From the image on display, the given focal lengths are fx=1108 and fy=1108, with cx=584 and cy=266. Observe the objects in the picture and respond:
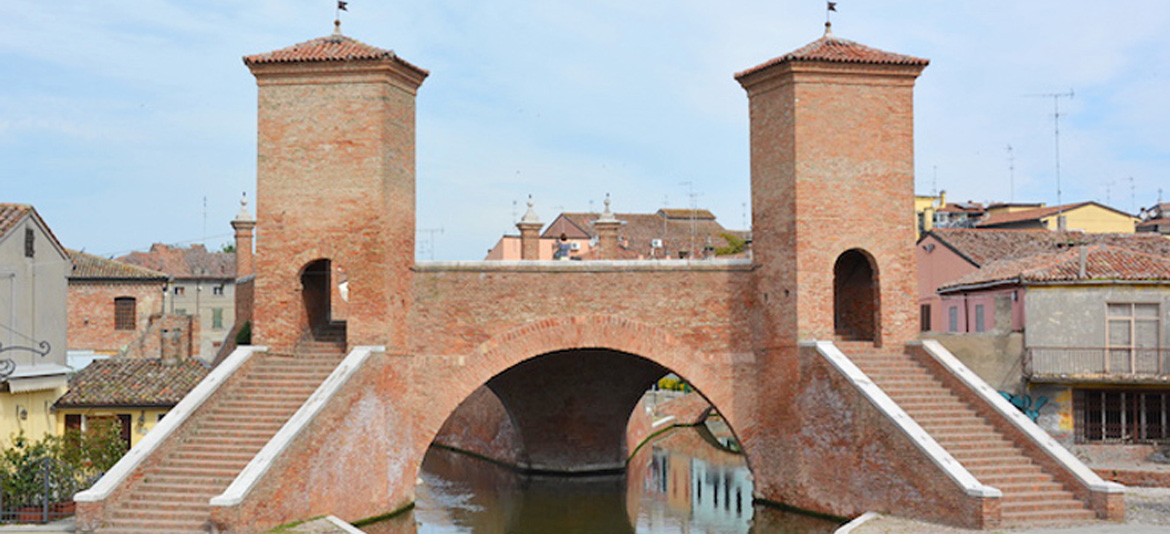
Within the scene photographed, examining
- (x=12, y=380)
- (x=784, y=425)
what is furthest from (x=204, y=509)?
(x=784, y=425)

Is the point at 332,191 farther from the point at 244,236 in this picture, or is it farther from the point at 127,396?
the point at 244,236

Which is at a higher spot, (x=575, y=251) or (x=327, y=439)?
(x=575, y=251)

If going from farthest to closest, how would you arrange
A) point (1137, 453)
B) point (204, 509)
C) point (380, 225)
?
1. point (1137, 453)
2. point (380, 225)
3. point (204, 509)

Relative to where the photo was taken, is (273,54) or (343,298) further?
(343,298)

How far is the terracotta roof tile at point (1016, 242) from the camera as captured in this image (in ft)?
100.0

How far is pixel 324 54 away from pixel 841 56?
369 inches

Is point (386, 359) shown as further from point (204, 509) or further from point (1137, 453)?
point (1137, 453)

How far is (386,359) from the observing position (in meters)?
20.0

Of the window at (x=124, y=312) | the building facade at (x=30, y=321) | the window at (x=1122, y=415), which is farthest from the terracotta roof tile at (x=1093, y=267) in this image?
the window at (x=124, y=312)

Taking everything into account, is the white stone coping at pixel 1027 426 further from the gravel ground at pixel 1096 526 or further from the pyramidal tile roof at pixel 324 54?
the pyramidal tile roof at pixel 324 54

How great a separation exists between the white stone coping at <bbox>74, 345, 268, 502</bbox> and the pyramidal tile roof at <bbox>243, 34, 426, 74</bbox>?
5.27 metres

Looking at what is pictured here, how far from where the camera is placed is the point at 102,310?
1538 inches

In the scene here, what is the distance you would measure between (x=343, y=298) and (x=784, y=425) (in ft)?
54.3

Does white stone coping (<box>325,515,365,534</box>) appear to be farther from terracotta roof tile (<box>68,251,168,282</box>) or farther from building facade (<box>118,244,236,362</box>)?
building facade (<box>118,244,236,362</box>)
